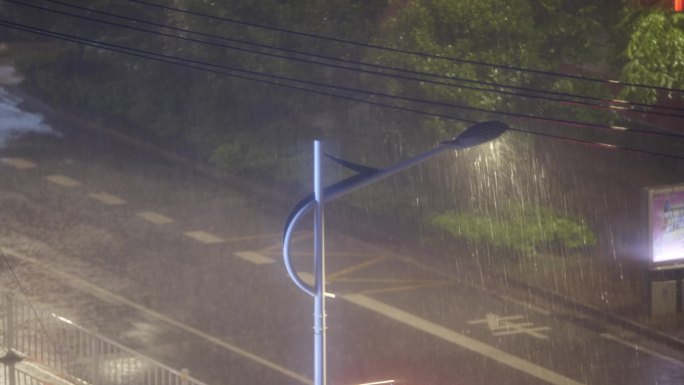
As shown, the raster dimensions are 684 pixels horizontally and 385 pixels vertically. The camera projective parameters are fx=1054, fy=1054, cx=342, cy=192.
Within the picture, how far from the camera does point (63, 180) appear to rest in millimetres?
24062

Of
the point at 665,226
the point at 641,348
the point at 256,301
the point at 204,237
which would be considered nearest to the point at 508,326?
the point at 641,348

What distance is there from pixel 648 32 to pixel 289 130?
31.9 feet

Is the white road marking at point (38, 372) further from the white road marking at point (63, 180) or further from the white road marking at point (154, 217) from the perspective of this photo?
the white road marking at point (63, 180)

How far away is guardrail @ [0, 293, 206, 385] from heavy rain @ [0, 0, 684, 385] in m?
0.06

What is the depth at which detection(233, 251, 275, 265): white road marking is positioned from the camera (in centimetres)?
1954

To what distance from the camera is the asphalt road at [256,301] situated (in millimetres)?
15125

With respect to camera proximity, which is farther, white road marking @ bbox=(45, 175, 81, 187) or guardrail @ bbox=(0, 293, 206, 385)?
white road marking @ bbox=(45, 175, 81, 187)

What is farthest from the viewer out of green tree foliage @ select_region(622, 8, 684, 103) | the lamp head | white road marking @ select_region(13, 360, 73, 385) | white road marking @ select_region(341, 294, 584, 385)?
green tree foliage @ select_region(622, 8, 684, 103)

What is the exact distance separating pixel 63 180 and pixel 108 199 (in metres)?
1.77

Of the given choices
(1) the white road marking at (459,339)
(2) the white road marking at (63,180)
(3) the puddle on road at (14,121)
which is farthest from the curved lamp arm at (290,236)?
(3) the puddle on road at (14,121)

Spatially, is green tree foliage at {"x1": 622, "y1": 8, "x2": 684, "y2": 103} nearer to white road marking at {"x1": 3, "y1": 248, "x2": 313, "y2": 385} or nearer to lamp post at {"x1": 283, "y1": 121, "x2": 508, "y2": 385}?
white road marking at {"x1": 3, "y1": 248, "x2": 313, "y2": 385}

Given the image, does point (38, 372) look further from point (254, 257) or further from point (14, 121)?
point (14, 121)

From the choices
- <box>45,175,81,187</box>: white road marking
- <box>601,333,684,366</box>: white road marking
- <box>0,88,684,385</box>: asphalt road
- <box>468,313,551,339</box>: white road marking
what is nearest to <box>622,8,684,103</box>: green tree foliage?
<box>0,88,684,385</box>: asphalt road

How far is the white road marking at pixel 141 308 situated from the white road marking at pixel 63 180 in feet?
14.1
